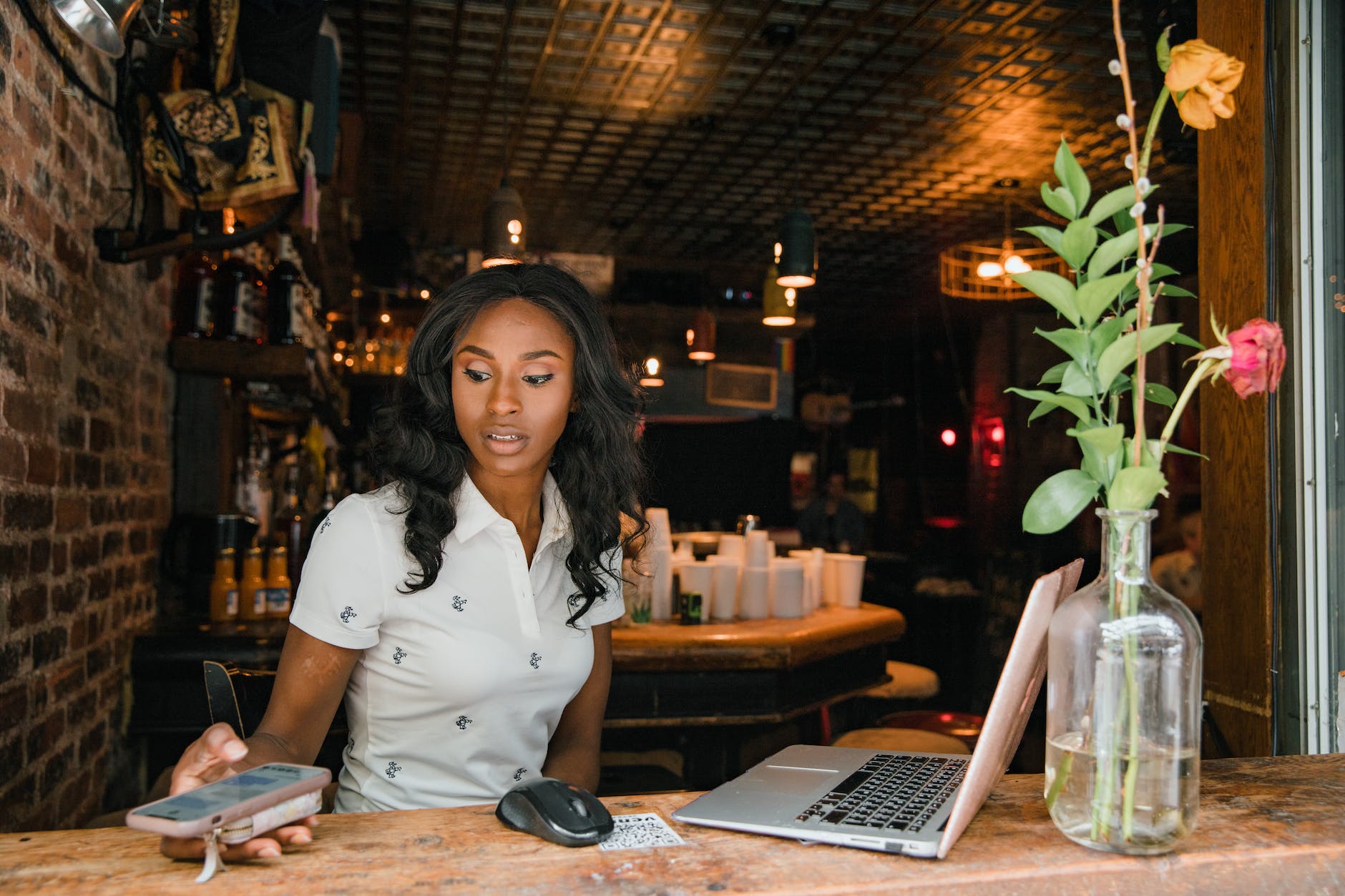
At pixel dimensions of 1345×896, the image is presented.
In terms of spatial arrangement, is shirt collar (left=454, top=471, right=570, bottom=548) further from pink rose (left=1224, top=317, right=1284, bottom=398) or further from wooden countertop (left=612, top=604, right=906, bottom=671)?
wooden countertop (left=612, top=604, right=906, bottom=671)

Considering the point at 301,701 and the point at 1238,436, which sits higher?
the point at 1238,436

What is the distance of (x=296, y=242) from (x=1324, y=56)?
3.35 meters

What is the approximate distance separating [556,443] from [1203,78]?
1.22m

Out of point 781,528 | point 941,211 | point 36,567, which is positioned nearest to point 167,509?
point 36,567

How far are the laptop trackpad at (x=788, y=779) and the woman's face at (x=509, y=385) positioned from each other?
26.1 inches

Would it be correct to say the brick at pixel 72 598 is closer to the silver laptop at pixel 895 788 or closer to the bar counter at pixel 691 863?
the bar counter at pixel 691 863

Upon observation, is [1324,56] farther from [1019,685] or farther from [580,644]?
[580,644]

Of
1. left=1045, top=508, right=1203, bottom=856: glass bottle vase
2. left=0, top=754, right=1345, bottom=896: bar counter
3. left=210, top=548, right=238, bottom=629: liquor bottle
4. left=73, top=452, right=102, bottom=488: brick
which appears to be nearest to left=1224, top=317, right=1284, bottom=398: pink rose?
left=1045, top=508, right=1203, bottom=856: glass bottle vase

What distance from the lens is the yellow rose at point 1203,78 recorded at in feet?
3.32

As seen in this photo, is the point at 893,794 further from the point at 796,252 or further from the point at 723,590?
the point at 796,252

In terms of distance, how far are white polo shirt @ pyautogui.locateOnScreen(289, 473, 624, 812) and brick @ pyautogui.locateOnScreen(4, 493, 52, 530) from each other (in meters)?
0.65

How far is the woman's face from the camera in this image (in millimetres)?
1640

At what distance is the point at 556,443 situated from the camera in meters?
1.91

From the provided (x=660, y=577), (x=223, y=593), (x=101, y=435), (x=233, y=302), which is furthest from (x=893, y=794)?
(x=233, y=302)
